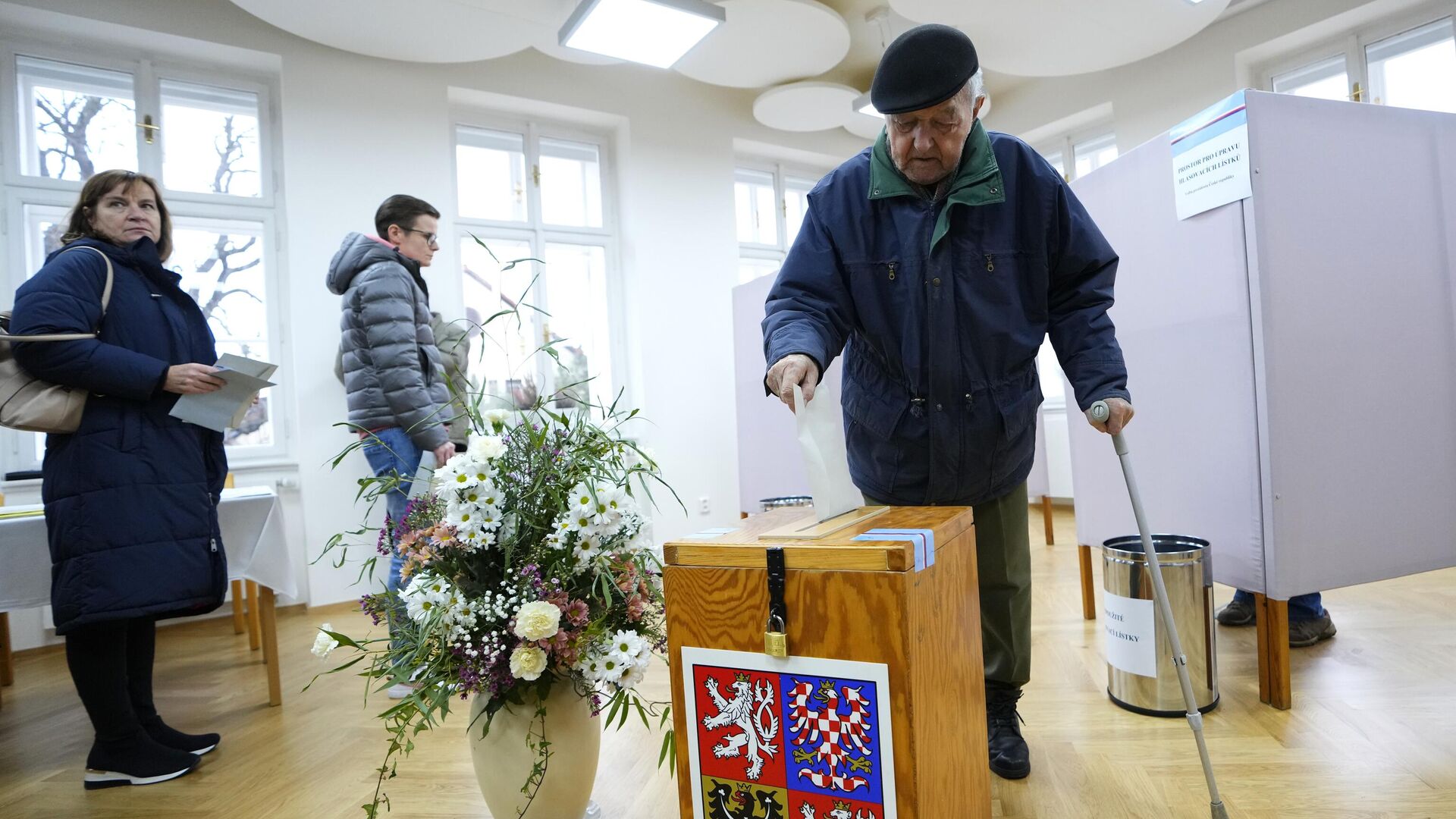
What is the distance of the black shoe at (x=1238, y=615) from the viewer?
281cm

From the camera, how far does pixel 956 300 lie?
1.53 meters

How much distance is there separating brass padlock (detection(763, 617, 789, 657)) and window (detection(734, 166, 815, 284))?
5218mm

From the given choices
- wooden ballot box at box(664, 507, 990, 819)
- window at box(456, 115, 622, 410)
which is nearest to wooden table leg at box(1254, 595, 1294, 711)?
wooden ballot box at box(664, 507, 990, 819)

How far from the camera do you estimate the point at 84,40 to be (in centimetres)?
381

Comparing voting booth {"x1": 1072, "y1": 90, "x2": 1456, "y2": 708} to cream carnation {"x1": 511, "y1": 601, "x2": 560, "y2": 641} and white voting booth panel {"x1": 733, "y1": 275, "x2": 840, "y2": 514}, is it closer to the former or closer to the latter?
cream carnation {"x1": 511, "y1": 601, "x2": 560, "y2": 641}

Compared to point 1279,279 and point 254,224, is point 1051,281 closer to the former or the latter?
point 1279,279

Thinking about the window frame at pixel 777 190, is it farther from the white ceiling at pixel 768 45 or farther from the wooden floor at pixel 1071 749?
the wooden floor at pixel 1071 749

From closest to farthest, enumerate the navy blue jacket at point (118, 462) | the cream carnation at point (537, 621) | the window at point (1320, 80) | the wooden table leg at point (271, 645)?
the cream carnation at point (537, 621) → the navy blue jacket at point (118, 462) → the wooden table leg at point (271, 645) → the window at point (1320, 80)

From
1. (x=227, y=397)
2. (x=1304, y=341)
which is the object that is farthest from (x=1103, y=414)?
(x=227, y=397)

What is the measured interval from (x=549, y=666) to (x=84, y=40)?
4.22 meters

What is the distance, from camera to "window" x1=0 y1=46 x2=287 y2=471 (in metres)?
3.69

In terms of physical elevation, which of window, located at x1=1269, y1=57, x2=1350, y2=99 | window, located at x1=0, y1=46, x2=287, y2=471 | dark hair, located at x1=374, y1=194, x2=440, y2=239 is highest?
window, located at x1=1269, y1=57, x2=1350, y2=99

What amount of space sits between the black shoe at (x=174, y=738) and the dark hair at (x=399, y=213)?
160 centimetres

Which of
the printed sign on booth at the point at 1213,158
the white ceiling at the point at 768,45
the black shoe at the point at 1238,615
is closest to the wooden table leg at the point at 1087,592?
the black shoe at the point at 1238,615
